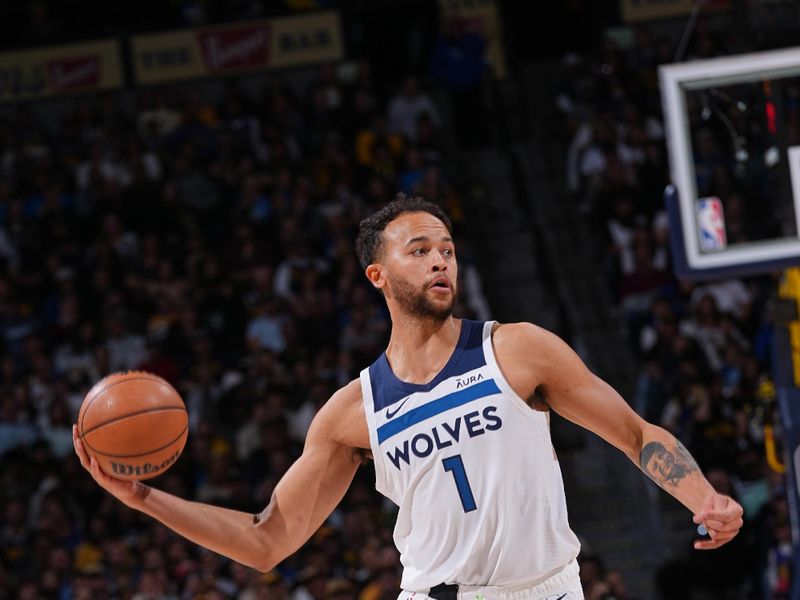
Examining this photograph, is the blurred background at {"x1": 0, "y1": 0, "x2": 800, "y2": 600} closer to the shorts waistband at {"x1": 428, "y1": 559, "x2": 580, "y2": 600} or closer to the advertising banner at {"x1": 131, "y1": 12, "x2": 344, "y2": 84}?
the advertising banner at {"x1": 131, "y1": 12, "x2": 344, "y2": 84}

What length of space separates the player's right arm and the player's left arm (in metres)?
0.62

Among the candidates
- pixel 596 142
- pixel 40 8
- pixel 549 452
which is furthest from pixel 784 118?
pixel 40 8

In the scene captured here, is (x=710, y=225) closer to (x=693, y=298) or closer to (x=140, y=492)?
(x=140, y=492)

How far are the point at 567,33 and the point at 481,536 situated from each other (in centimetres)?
1233

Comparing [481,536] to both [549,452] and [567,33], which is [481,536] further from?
[567,33]

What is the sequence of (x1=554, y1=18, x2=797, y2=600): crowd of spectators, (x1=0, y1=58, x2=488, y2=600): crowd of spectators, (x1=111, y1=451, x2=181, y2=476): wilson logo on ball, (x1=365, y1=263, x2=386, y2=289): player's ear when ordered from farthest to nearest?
(x1=0, y1=58, x2=488, y2=600): crowd of spectators, (x1=554, y1=18, x2=797, y2=600): crowd of spectators, (x1=365, y1=263, x2=386, y2=289): player's ear, (x1=111, y1=451, x2=181, y2=476): wilson logo on ball

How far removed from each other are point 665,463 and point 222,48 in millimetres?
11864

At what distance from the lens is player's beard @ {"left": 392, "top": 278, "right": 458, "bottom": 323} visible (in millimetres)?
4504

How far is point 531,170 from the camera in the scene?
14273mm

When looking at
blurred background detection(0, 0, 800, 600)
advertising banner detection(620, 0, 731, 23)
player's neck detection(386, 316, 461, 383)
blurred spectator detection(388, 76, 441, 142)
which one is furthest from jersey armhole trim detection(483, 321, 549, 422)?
advertising banner detection(620, 0, 731, 23)

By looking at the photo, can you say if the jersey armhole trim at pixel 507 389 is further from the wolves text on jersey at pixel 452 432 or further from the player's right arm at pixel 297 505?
the player's right arm at pixel 297 505

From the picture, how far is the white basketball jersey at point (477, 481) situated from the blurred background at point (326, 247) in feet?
13.5

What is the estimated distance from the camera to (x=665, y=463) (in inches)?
165

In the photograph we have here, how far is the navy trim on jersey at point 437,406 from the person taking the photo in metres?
4.36
